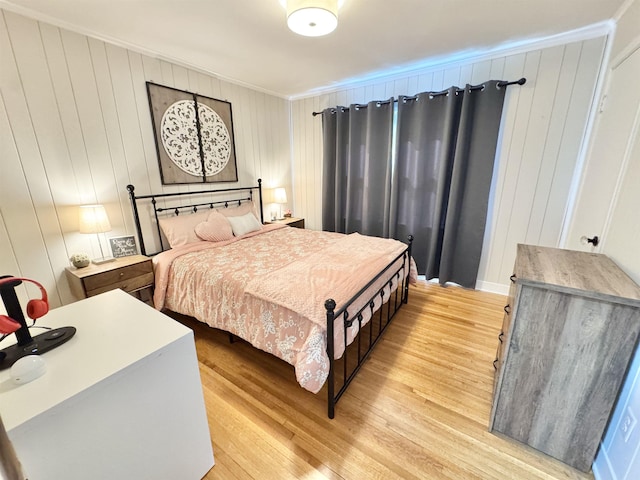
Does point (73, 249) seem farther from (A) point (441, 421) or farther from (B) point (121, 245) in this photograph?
(A) point (441, 421)

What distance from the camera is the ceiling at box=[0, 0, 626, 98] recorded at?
193 cm

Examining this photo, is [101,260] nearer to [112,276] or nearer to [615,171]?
[112,276]

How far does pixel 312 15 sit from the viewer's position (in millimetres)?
1695

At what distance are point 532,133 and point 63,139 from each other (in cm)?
431

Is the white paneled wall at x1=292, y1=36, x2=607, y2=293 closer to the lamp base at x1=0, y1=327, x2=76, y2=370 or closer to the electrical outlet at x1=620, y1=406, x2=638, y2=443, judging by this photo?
the electrical outlet at x1=620, y1=406, x2=638, y2=443

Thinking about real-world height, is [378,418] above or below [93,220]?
below

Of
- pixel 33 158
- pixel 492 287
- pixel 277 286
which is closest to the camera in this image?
pixel 277 286

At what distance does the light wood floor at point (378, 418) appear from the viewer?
1377 millimetres

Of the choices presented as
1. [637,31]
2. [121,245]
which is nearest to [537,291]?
[637,31]

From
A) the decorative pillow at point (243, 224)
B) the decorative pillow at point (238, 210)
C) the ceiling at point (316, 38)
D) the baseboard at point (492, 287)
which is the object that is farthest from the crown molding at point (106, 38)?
the baseboard at point (492, 287)

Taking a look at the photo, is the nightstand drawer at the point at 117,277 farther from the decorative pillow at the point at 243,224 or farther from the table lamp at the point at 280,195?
the table lamp at the point at 280,195

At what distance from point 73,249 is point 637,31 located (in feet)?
14.6

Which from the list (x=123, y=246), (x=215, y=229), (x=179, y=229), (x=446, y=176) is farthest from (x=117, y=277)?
(x=446, y=176)

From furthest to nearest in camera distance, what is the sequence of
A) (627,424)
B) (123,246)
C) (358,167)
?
(358,167) < (123,246) < (627,424)
